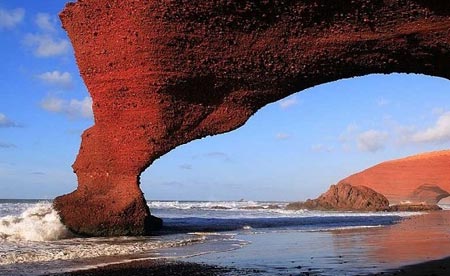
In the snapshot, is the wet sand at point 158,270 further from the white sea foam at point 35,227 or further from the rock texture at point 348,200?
the rock texture at point 348,200

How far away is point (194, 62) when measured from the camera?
1223 cm

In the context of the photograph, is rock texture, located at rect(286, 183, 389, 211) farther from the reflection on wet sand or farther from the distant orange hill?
the distant orange hill

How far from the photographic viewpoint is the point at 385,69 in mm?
11867

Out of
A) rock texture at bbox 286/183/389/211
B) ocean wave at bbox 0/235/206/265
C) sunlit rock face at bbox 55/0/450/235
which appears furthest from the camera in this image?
rock texture at bbox 286/183/389/211

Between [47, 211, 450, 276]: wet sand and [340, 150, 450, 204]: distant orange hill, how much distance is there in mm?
53794

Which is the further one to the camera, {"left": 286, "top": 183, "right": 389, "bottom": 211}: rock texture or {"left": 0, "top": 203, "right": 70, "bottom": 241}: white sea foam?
{"left": 286, "top": 183, "right": 389, "bottom": 211}: rock texture

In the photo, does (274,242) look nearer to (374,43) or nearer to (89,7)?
(374,43)

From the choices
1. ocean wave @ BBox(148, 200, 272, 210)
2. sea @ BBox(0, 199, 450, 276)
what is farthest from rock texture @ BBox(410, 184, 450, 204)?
sea @ BBox(0, 199, 450, 276)

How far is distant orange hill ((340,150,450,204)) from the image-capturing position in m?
62.7

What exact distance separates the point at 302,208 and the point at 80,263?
30.7 m

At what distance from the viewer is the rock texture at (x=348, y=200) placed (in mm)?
36250

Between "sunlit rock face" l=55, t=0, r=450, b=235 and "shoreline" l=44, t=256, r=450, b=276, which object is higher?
"sunlit rock face" l=55, t=0, r=450, b=235

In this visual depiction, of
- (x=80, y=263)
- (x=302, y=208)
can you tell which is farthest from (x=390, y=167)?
(x=80, y=263)

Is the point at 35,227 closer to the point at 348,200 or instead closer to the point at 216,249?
the point at 216,249
